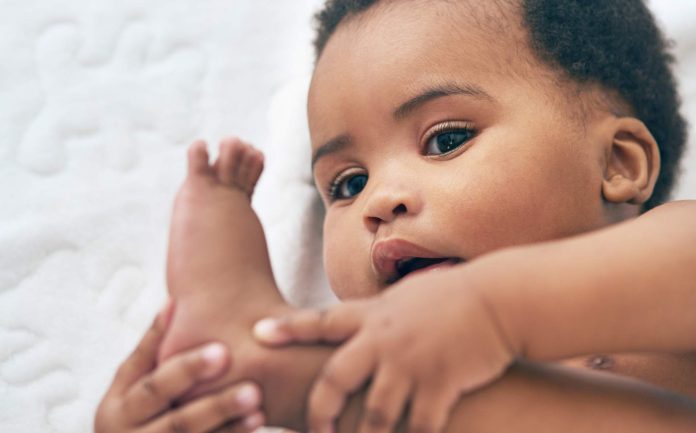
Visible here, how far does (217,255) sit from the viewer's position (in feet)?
2.59

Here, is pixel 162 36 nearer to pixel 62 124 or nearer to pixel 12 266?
pixel 62 124

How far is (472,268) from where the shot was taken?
0.69 m

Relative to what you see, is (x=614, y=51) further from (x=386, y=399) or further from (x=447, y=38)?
(x=386, y=399)

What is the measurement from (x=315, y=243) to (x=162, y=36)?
482mm

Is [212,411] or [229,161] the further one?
[229,161]

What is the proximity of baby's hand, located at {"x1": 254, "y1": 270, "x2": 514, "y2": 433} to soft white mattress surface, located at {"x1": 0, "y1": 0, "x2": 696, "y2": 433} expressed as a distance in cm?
63

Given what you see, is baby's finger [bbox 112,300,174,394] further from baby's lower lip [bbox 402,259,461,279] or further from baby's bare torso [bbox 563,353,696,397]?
baby's bare torso [bbox 563,353,696,397]

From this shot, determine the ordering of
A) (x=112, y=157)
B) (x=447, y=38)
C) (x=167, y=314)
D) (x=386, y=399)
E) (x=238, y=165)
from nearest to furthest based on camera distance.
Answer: (x=386, y=399)
(x=167, y=314)
(x=238, y=165)
(x=447, y=38)
(x=112, y=157)

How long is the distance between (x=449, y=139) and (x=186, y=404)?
47 cm

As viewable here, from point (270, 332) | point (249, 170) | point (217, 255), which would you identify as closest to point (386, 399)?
point (270, 332)

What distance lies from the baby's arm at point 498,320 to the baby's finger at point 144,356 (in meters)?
0.13

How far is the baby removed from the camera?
669 mm

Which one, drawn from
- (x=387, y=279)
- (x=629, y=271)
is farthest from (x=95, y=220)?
(x=629, y=271)

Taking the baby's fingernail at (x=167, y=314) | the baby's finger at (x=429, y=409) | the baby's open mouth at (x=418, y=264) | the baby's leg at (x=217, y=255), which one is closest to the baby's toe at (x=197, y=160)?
the baby's leg at (x=217, y=255)
